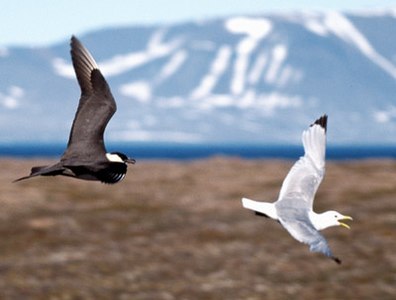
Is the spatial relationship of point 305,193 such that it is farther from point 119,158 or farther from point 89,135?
point 89,135

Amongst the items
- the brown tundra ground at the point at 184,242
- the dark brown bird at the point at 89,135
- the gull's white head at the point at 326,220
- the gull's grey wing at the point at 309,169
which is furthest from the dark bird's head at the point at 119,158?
the brown tundra ground at the point at 184,242

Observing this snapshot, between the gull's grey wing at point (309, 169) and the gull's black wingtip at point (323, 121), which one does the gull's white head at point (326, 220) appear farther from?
the gull's black wingtip at point (323, 121)

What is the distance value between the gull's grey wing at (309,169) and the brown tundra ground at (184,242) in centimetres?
6299

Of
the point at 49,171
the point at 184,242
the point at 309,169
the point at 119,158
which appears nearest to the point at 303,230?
the point at 309,169

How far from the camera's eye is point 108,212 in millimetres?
102875

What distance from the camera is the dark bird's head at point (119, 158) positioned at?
7294 mm

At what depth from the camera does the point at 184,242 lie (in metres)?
89.4

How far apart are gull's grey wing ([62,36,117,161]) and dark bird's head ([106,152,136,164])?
0.24 feet

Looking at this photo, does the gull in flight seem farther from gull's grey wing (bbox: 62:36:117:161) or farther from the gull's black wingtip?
gull's grey wing (bbox: 62:36:117:161)

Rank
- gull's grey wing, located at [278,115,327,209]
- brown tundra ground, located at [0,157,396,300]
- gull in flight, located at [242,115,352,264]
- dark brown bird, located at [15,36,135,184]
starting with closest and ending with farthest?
dark brown bird, located at [15,36,135,184]
gull in flight, located at [242,115,352,264]
gull's grey wing, located at [278,115,327,209]
brown tundra ground, located at [0,157,396,300]

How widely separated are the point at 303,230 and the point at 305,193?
0.81 metres

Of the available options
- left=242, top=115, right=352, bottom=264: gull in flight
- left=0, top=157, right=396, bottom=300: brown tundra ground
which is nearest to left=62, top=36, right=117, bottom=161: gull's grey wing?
left=242, top=115, right=352, bottom=264: gull in flight

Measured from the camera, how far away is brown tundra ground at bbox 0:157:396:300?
243ft

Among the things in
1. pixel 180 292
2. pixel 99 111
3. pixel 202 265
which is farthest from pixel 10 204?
pixel 99 111
